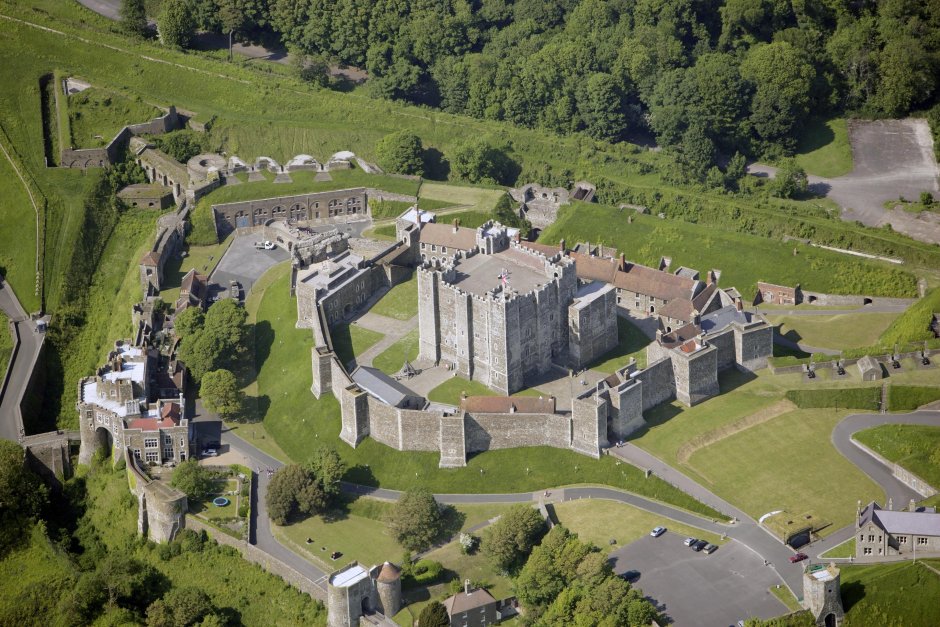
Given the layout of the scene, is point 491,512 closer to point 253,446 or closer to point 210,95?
point 253,446

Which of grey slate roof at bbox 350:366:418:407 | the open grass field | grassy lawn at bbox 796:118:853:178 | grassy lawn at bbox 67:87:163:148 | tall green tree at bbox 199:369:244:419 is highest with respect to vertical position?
grassy lawn at bbox 67:87:163:148

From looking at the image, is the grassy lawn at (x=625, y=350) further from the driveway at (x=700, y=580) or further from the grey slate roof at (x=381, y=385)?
the driveway at (x=700, y=580)

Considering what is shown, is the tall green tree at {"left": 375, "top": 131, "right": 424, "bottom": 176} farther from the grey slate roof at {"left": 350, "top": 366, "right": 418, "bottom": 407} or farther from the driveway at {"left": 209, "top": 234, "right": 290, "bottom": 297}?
the grey slate roof at {"left": 350, "top": 366, "right": 418, "bottom": 407}

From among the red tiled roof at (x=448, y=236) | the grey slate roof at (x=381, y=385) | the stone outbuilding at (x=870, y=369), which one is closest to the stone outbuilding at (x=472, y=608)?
the grey slate roof at (x=381, y=385)

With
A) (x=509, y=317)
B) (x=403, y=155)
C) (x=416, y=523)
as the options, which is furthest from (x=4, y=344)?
(x=416, y=523)

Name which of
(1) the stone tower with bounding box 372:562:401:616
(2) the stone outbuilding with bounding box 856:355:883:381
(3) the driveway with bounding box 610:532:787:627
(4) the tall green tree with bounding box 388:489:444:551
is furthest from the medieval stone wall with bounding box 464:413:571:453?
(2) the stone outbuilding with bounding box 856:355:883:381

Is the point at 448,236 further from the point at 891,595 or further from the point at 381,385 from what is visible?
the point at 891,595
